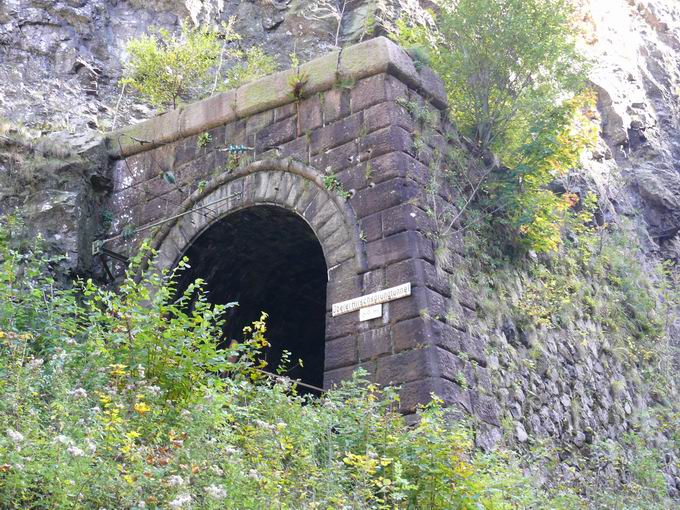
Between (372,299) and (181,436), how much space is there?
3.66m

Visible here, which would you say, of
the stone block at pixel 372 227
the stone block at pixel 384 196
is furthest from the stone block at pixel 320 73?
the stone block at pixel 372 227

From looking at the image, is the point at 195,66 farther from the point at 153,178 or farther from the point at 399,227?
the point at 399,227

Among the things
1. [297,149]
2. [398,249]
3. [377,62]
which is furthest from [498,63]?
[398,249]

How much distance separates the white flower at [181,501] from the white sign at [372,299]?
14.6 feet

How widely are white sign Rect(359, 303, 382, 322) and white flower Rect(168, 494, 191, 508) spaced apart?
4417mm

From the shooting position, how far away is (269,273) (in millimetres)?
11672

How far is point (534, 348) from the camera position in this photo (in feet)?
34.6

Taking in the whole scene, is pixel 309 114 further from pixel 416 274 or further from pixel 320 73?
pixel 416 274

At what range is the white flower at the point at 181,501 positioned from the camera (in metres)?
4.38

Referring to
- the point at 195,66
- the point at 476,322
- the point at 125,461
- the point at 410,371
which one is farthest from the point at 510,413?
the point at 195,66

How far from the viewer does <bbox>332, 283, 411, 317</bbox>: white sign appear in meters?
8.84

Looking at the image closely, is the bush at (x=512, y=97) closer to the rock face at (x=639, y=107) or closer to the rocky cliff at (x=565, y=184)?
the rocky cliff at (x=565, y=184)

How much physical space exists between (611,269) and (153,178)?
6209 mm

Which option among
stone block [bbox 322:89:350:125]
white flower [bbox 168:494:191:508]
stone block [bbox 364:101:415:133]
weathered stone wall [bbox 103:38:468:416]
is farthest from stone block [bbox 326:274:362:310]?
white flower [bbox 168:494:191:508]
